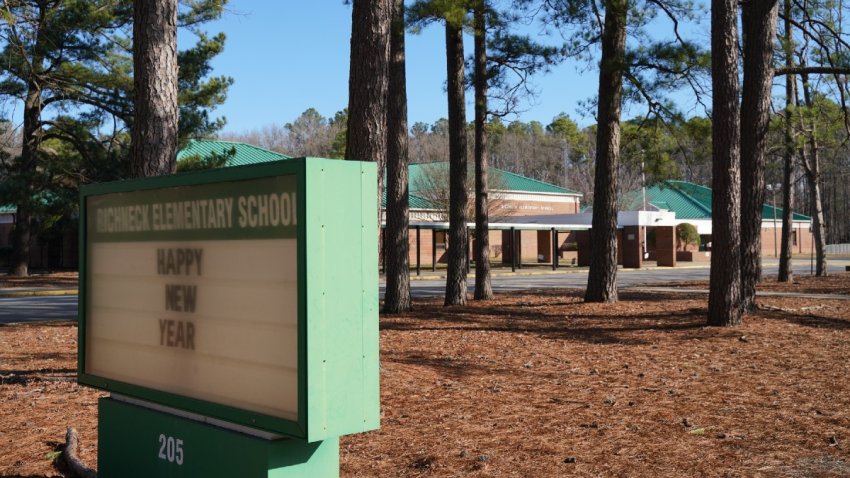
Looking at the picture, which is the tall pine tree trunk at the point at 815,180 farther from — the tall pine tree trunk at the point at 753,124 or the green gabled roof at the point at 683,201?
the green gabled roof at the point at 683,201

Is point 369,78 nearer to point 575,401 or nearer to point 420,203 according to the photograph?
point 575,401

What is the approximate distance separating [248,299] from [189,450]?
35.5 inches

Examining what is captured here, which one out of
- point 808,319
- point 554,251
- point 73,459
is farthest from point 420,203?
point 73,459

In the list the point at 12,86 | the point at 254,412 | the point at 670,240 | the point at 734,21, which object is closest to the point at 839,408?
the point at 254,412

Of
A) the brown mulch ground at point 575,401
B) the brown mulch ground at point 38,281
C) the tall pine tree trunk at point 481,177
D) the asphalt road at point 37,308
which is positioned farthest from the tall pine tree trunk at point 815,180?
the brown mulch ground at point 38,281

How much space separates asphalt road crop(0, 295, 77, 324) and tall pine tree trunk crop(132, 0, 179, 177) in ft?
34.4

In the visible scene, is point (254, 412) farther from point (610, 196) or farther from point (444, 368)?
point (610, 196)

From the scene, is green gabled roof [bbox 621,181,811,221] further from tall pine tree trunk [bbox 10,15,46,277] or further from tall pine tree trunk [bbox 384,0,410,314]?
tall pine tree trunk [bbox 384,0,410,314]

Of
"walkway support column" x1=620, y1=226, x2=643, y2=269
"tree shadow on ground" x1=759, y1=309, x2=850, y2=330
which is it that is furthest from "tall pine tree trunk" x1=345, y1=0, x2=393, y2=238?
"walkway support column" x1=620, y1=226, x2=643, y2=269

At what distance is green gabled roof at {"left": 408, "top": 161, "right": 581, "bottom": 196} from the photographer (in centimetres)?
5319

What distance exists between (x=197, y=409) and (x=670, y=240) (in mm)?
50061

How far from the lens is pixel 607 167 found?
18609mm

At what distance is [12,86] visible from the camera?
27.5m

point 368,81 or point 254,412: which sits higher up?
point 368,81
